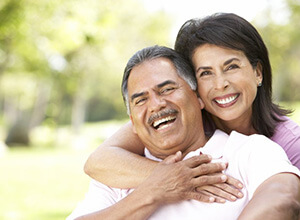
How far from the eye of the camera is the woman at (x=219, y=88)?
2.72 m

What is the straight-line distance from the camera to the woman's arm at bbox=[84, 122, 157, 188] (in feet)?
8.61

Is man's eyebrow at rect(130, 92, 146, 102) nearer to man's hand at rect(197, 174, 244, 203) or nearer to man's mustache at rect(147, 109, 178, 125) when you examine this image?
man's mustache at rect(147, 109, 178, 125)

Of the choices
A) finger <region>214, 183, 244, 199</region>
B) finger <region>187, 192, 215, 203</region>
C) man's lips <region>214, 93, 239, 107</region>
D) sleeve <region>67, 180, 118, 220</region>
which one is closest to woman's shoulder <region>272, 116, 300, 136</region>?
man's lips <region>214, 93, 239, 107</region>

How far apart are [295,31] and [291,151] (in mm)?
17386

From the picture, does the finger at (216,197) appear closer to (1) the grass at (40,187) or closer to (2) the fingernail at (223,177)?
(2) the fingernail at (223,177)

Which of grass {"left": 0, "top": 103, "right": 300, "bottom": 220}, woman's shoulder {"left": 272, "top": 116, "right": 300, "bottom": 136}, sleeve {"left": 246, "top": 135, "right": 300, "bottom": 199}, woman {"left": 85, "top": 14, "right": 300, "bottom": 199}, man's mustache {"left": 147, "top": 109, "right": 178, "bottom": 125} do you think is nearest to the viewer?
sleeve {"left": 246, "top": 135, "right": 300, "bottom": 199}

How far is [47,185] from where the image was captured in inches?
396

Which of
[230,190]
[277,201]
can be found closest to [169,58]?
[230,190]

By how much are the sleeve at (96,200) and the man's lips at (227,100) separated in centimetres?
84

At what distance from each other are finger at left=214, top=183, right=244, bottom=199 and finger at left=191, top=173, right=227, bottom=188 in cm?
2

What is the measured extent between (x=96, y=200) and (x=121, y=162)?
0.88 feet

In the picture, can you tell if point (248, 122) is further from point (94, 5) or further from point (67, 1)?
point (94, 5)

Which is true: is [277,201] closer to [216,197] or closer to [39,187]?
[216,197]

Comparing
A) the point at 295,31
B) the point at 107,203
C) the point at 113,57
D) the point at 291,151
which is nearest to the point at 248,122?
the point at 291,151
